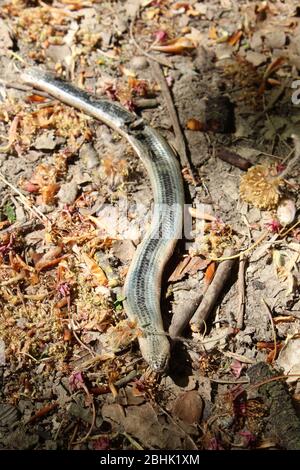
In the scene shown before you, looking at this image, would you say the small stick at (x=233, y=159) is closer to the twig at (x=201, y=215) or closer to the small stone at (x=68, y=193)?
the twig at (x=201, y=215)

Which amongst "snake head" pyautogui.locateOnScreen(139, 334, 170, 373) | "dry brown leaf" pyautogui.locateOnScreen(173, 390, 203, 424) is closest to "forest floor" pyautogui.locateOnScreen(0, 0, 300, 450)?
"dry brown leaf" pyautogui.locateOnScreen(173, 390, 203, 424)

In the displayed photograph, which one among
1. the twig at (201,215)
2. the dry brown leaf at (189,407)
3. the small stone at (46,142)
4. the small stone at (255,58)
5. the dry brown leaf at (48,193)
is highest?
the small stone at (255,58)

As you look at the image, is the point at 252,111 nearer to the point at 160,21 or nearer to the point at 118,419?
the point at 160,21

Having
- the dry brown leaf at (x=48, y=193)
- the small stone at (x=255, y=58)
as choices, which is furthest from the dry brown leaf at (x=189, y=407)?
the small stone at (x=255, y=58)

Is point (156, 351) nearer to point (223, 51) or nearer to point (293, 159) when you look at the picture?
point (293, 159)
